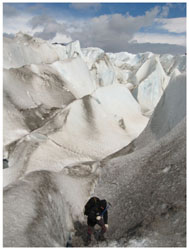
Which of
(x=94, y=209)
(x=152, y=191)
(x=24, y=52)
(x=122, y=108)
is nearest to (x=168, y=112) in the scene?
(x=152, y=191)

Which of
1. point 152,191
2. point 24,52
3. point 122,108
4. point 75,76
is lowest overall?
point 152,191

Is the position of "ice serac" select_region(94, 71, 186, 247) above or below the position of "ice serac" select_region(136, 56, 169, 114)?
below

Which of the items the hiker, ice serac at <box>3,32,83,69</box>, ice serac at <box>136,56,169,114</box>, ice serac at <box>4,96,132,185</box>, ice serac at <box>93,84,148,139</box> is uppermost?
ice serac at <box>3,32,83,69</box>

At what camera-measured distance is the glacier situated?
4.40 metres

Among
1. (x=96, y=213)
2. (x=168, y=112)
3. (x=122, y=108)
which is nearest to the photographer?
(x=96, y=213)

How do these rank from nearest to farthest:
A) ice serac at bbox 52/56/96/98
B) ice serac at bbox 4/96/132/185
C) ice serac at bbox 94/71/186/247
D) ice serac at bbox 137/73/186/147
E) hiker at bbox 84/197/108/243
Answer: ice serac at bbox 94/71/186/247, hiker at bbox 84/197/108/243, ice serac at bbox 137/73/186/147, ice serac at bbox 4/96/132/185, ice serac at bbox 52/56/96/98

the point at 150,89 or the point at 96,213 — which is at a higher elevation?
the point at 150,89

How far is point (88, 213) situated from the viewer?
15.7ft

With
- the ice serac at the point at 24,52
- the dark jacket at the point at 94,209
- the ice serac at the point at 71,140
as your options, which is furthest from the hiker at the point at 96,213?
the ice serac at the point at 24,52

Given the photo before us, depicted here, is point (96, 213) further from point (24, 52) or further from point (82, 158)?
point (24, 52)

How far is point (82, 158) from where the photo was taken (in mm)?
11500

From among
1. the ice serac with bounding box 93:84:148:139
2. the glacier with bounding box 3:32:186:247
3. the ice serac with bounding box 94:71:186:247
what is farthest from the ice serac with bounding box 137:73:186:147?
the ice serac with bounding box 93:84:148:139

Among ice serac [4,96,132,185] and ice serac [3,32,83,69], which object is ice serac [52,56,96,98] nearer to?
ice serac [3,32,83,69]

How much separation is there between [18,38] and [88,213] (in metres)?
25.6
